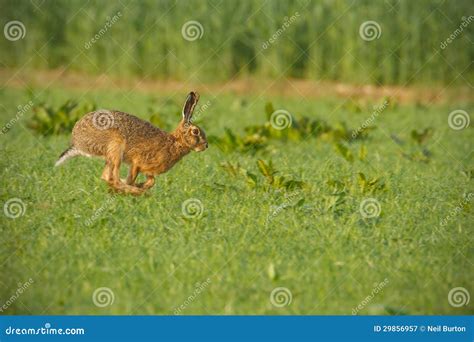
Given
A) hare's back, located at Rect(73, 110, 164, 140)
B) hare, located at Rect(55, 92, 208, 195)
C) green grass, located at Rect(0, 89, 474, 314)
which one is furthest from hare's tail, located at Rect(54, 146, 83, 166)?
green grass, located at Rect(0, 89, 474, 314)

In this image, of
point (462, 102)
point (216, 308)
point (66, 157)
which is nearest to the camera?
point (216, 308)

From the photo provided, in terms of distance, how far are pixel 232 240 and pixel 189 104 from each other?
1259mm

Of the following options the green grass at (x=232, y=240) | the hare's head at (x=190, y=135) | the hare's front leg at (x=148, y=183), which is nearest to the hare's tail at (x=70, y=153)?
the green grass at (x=232, y=240)

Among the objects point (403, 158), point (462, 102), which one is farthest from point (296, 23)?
point (403, 158)

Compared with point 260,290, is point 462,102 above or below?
above

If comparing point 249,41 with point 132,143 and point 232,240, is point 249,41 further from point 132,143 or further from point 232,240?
point 232,240

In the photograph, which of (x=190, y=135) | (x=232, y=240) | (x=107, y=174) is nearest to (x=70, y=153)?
(x=107, y=174)

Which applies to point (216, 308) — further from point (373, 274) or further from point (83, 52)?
point (83, 52)

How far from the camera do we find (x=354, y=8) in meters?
14.5

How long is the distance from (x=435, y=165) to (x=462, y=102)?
477cm

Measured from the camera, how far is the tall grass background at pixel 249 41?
1441 cm

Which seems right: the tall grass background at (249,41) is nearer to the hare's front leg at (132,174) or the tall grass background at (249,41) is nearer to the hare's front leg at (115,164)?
the hare's front leg at (132,174)

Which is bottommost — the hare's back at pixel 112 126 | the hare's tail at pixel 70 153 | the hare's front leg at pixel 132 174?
the hare's tail at pixel 70 153

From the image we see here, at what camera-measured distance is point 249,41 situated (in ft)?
48.4
